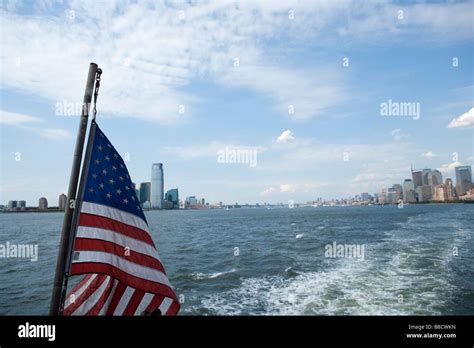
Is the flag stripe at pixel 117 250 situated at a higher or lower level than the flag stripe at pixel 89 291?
higher

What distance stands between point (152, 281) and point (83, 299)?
3.39 ft

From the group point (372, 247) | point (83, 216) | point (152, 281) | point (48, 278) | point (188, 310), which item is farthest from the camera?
point (372, 247)

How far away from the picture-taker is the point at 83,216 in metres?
3.94

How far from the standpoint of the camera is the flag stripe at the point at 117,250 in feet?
12.7

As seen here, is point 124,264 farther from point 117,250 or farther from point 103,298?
point 103,298

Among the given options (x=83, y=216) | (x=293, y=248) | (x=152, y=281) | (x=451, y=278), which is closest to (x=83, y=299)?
(x=152, y=281)

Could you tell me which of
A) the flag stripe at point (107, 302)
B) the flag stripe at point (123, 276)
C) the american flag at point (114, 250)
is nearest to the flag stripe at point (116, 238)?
the american flag at point (114, 250)

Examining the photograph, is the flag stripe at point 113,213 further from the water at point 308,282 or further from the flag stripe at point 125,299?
the water at point 308,282

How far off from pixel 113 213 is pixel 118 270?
771 mm

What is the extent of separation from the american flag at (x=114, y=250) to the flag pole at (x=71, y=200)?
444 mm

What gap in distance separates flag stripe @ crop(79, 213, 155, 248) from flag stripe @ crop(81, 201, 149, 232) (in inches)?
1.6

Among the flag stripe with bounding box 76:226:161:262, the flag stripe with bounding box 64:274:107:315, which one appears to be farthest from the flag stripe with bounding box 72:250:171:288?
the flag stripe with bounding box 64:274:107:315

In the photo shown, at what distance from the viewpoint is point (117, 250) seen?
421 centimetres
